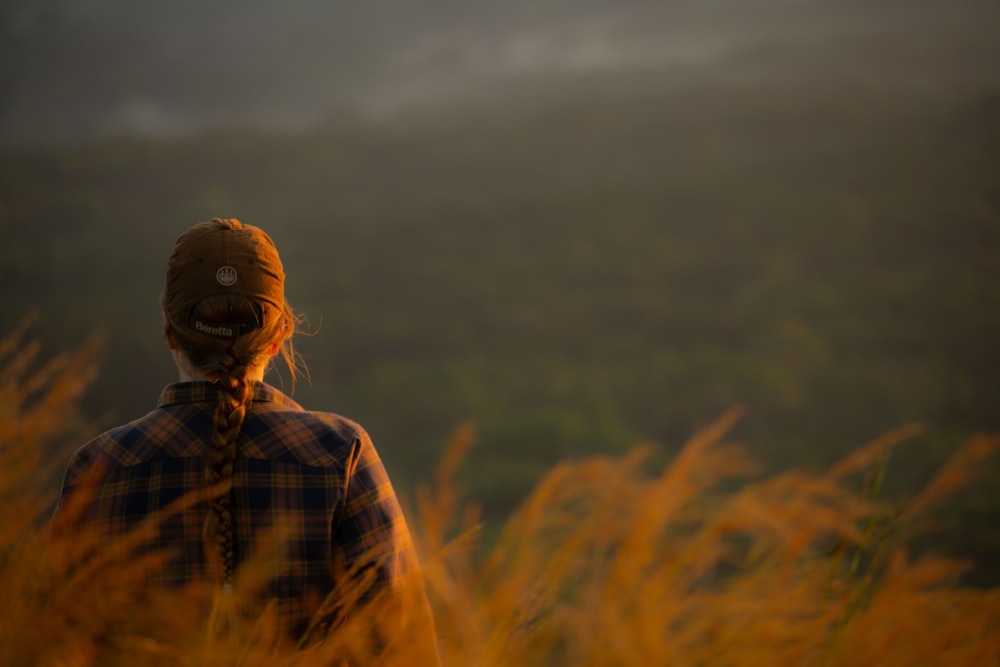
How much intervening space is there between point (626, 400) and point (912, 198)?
57601mm

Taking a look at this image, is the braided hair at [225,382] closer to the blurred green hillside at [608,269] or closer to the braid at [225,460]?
the braid at [225,460]

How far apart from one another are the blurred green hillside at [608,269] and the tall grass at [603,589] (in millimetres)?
63980

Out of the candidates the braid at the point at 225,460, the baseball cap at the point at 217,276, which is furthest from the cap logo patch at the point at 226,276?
the braid at the point at 225,460

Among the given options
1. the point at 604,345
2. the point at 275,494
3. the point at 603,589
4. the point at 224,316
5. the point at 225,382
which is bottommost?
the point at 603,589

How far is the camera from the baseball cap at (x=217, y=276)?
4.48 feet

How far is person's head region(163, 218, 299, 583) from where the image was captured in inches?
52.7

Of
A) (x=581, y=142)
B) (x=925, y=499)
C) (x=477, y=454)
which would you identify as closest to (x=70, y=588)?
(x=925, y=499)

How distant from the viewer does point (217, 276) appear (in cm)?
137

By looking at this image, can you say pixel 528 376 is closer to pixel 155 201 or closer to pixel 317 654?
pixel 155 201

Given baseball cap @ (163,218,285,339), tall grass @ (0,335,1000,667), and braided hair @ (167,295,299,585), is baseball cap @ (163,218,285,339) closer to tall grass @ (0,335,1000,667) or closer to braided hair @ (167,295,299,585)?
braided hair @ (167,295,299,585)

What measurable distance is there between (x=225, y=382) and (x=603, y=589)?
0.68m

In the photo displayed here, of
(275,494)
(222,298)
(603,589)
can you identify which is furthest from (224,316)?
(603,589)

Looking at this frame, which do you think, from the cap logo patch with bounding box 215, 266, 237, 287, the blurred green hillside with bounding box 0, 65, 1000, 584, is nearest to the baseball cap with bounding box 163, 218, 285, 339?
the cap logo patch with bounding box 215, 266, 237, 287

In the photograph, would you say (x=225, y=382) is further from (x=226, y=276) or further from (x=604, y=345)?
(x=604, y=345)
